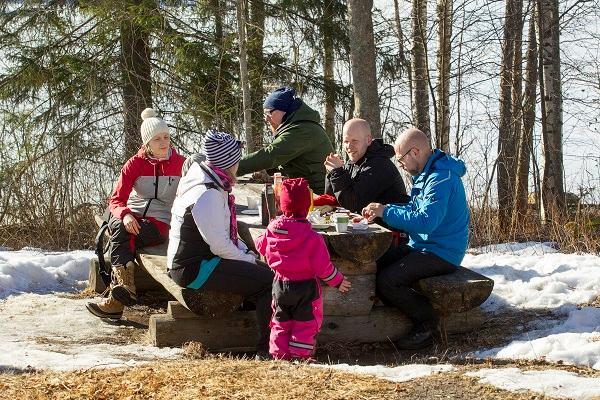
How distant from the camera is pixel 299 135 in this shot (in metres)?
8.52

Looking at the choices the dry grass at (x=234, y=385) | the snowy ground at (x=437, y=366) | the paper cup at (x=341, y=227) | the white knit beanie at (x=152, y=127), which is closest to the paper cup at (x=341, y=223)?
the paper cup at (x=341, y=227)

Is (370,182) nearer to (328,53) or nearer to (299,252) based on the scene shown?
(299,252)

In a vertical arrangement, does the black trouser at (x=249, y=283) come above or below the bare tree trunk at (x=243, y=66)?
below

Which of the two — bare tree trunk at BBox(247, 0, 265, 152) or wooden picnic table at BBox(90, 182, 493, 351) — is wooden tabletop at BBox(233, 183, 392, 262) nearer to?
wooden picnic table at BBox(90, 182, 493, 351)

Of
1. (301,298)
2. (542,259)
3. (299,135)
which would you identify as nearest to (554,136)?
(542,259)

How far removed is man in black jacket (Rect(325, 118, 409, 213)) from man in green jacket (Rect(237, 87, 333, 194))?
0.97 meters

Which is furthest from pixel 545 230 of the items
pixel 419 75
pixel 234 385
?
pixel 234 385

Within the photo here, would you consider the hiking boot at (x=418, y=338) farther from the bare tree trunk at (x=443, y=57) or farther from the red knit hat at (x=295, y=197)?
the bare tree trunk at (x=443, y=57)

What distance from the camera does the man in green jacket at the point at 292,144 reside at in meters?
8.50

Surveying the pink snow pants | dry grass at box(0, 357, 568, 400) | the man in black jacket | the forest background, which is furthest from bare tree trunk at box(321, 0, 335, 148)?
dry grass at box(0, 357, 568, 400)

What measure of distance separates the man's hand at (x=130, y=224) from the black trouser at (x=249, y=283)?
1.47 metres

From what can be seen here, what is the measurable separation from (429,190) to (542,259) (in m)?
2.58

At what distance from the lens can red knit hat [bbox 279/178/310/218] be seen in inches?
239

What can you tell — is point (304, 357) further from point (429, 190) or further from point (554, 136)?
point (554, 136)
